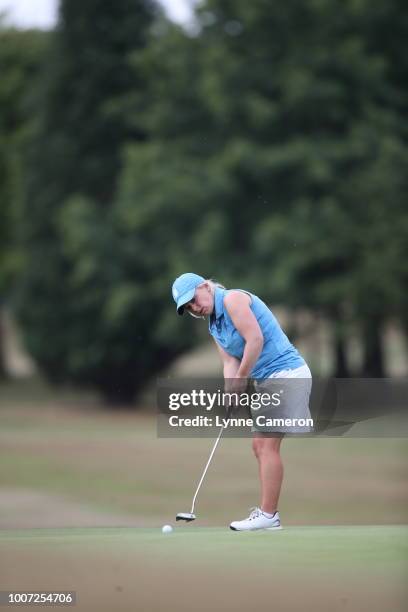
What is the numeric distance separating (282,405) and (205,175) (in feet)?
82.8

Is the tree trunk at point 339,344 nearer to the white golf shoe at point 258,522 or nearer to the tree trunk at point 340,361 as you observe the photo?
the tree trunk at point 340,361

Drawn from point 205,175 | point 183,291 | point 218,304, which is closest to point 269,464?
point 218,304

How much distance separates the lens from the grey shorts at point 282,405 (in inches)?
198

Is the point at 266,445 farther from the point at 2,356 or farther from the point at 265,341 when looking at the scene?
the point at 2,356

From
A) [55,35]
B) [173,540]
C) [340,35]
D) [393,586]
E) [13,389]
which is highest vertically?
[55,35]

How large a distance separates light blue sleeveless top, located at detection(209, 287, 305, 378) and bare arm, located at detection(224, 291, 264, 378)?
2.8 inches

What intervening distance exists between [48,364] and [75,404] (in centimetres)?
259

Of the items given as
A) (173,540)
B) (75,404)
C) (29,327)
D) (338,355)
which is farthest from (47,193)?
(173,540)

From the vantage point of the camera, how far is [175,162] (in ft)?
101

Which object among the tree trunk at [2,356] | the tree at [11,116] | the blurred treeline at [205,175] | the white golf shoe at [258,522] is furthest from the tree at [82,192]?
the white golf shoe at [258,522]

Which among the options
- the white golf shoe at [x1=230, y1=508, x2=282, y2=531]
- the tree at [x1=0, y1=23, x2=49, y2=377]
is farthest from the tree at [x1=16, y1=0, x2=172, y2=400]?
the white golf shoe at [x1=230, y1=508, x2=282, y2=531]

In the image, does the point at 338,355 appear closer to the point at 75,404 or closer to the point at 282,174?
the point at 282,174

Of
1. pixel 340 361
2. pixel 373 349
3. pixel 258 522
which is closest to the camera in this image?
pixel 258 522

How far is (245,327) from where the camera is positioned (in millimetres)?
5156
